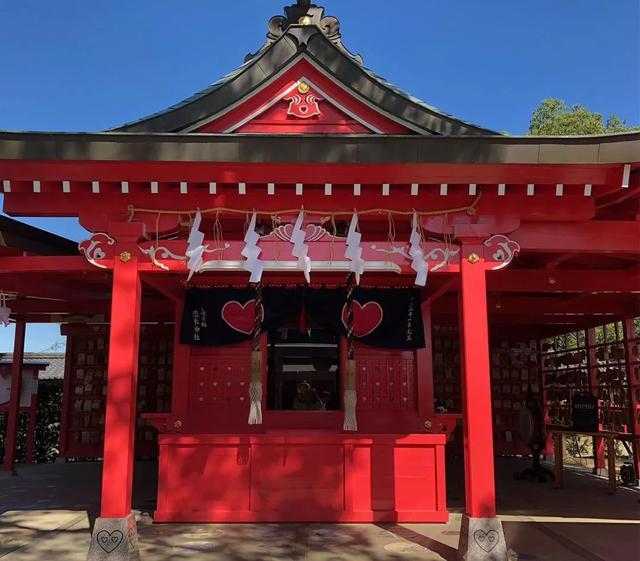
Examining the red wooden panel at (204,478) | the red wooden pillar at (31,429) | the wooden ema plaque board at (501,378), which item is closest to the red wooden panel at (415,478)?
the red wooden panel at (204,478)

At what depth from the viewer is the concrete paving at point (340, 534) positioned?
5.62 metres

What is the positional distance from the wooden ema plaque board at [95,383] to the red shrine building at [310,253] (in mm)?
4379

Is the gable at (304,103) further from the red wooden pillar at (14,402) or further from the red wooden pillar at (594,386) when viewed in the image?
the red wooden pillar at (594,386)

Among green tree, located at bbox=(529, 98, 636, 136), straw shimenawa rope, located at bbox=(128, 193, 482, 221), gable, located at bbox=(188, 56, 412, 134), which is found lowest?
straw shimenawa rope, located at bbox=(128, 193, 482, 221)

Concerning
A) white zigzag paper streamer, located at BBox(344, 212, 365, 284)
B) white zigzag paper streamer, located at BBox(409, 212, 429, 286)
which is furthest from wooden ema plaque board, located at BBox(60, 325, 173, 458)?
white zigzag paper streamer, located at BBox(409, 212, 429, 286)

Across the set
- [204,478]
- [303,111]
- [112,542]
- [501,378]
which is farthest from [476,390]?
[501,378]

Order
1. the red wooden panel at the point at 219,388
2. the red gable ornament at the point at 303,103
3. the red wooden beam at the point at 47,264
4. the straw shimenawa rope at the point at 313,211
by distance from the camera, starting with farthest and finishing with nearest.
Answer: the red wooden panel at the point at 219,388
the red gable ornament at the point at 303,103
the red wooden beam at the point at 47,264
the straw shimenawa rope at the point at 313,211

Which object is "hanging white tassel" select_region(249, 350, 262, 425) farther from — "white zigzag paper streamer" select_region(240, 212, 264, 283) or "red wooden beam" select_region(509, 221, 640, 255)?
"red wooden beam" select_region(509, 221, 640, 255)

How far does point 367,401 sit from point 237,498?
226cm

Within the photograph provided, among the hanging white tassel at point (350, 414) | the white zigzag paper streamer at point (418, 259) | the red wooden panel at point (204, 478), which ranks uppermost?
the white zigzag paper streamer at point (418, 259)

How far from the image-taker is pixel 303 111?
643cm

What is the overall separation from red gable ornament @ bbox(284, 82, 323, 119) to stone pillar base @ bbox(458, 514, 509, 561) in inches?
179

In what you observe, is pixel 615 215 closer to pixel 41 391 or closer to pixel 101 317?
pixel 101 317

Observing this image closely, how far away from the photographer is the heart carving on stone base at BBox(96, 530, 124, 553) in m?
5.40
